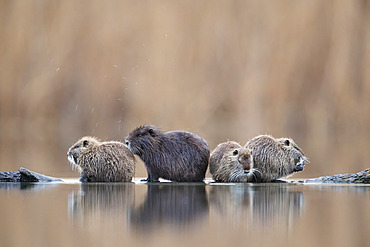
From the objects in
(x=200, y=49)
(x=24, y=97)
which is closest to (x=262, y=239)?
(x=24, y=97)

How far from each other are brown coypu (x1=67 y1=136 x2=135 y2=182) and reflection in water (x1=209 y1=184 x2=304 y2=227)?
3.45 feet

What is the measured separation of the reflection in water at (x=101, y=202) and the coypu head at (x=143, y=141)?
0.70 meters

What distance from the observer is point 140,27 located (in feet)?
93.8

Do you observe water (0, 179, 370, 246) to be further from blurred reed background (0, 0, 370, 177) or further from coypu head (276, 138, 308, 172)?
blurred reed background (0, 0, 370, 177)

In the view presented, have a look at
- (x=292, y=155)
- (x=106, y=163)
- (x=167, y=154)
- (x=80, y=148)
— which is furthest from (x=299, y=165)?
(x=80, y=148)

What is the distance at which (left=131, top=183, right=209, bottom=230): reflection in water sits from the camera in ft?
10.5

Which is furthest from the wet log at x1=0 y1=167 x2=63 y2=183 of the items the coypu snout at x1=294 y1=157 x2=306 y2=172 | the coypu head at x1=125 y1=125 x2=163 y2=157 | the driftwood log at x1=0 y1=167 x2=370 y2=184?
the coypu snout at x1=294 y1=157 x2=306 y2=172

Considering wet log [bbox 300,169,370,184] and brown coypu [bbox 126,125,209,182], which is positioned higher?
brown coypu [bbox 126,125,209,182]

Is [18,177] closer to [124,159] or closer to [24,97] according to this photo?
[124,159]

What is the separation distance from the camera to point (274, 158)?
6.62 meters

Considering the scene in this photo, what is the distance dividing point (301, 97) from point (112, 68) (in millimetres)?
8713

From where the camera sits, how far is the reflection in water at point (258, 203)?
338 cm

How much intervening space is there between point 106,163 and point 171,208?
8.60ft

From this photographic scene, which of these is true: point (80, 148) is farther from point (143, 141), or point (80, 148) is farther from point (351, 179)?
point (351, 179)
